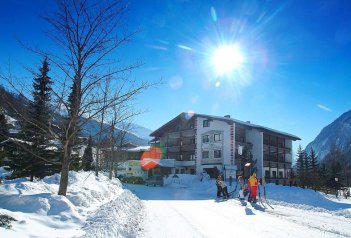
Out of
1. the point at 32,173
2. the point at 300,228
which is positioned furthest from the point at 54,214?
the point at 32,173

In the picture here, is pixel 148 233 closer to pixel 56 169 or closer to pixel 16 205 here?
pixel 16 205

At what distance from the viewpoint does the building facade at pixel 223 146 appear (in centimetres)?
5016

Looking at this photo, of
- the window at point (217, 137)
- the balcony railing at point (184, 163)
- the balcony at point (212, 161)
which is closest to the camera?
the balcony at point (212, 161)

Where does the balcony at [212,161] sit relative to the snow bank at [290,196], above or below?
above

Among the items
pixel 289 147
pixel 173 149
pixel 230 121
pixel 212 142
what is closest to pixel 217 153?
pixel 212 142

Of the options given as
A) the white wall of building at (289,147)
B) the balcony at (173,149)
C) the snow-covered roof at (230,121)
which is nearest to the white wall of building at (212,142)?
the snow-covered roof at (230,121)

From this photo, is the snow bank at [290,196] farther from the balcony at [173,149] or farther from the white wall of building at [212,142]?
the balcony at [173,149]

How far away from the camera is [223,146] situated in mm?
50562

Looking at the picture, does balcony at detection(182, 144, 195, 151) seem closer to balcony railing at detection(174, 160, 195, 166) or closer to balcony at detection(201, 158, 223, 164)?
balcony railing at detection(174, 160, 195, 166)

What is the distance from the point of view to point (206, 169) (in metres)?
53.0

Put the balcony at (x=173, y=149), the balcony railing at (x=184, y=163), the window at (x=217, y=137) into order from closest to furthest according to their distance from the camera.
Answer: the window at (x=217, y=137)
the balcony railing at (x=184, y=163)
the balcony at (x=173, y=149)

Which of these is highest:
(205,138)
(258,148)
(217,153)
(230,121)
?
(230,121)

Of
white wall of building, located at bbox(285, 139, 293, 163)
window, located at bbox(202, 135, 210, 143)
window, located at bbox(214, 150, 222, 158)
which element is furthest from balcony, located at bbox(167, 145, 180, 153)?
white wall of building, located at bbox(285, 139, 293, 163)

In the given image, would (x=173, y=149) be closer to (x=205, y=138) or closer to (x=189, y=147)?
(x=189, y=147)
